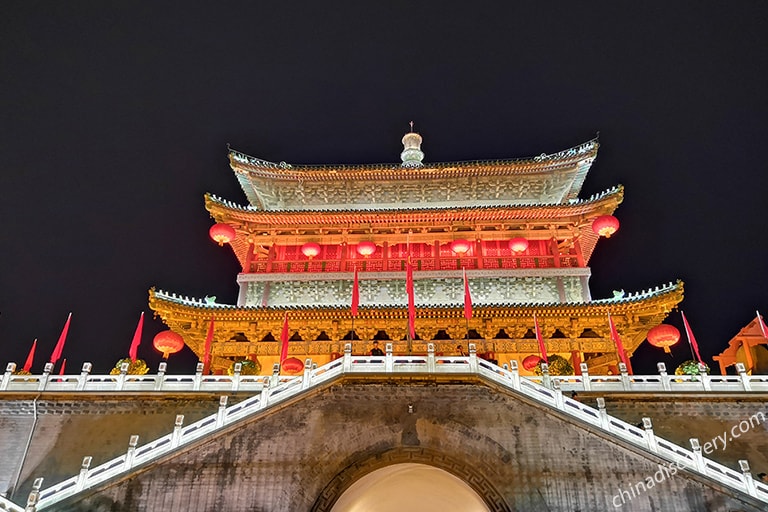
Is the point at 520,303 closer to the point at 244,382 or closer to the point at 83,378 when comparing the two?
the point at 244,382

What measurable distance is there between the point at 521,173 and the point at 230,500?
16.2 meters

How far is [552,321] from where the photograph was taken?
18.6m

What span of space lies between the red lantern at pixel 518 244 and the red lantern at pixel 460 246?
168 cm

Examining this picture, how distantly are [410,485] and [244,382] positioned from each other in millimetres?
4923

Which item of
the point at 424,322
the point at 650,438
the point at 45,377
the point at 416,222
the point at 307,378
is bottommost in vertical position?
the point at 650,438

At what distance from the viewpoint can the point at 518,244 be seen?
816 inches

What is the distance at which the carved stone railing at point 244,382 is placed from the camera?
43.0 feet

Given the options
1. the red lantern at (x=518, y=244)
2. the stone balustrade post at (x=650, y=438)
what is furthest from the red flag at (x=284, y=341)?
the stone balustrade post at (x=650, y=438)

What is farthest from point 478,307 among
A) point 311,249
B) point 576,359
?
point 311,249

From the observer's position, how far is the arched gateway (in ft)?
37.6

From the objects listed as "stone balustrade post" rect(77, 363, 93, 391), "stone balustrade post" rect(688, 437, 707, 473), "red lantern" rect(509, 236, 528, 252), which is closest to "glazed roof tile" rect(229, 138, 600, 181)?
"red lantern" rect(509, 236, 528, 252)

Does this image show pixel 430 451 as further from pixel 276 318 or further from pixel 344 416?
pixel 276 318

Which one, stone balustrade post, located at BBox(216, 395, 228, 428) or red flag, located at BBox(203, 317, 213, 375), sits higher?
red flag, located at BBox(203, 317, 213, 375)

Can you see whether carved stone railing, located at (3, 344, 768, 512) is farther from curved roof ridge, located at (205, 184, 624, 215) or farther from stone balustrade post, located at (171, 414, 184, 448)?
curved roof ridge, located at (205, 184, 624, 215)
